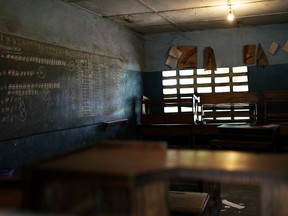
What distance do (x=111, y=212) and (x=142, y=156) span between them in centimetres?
25

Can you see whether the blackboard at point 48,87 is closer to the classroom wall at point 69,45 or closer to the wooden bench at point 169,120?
the classroom wall at point 69,45

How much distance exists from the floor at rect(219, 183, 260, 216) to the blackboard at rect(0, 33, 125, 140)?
238 cm

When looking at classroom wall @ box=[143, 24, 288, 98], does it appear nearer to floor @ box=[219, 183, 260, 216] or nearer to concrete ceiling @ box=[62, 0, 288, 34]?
concrete ceiling @ box=[62, 0, 288, 34]

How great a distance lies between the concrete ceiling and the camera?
16.4ft

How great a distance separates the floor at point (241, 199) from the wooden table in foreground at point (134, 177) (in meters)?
3.00

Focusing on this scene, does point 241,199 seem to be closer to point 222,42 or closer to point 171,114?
point 171,114

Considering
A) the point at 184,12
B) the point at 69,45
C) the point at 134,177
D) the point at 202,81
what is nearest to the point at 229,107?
the point at 202,81

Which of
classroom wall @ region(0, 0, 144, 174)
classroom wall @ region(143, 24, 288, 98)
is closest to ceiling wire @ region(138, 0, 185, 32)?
classroom wall @ region(143, 24, 288, 98)

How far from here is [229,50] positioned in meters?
7.12

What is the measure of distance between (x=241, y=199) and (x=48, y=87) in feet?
9.91

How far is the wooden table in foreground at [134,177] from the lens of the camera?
1000 millimetres

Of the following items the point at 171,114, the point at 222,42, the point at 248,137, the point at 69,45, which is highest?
the point at 222,42

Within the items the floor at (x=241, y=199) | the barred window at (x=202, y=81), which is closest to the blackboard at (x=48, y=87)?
the barred window at (x=202, y=81)

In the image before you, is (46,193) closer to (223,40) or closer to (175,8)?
(175,8)
